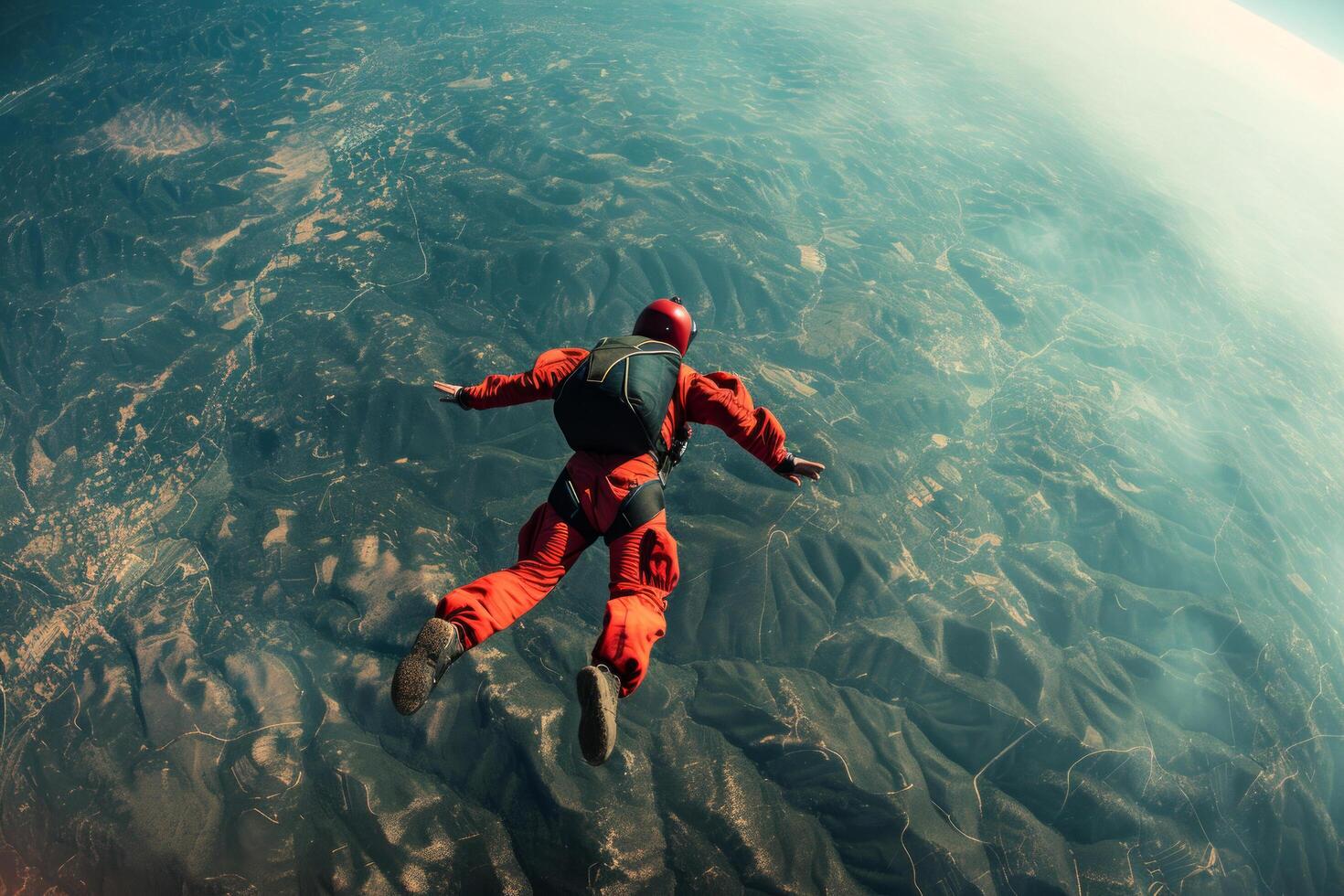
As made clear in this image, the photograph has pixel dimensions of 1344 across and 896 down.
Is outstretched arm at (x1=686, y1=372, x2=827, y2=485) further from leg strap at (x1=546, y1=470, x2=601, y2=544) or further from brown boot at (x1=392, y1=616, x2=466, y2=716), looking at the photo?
brown boot at (x1=392, y1=616, x2=466, y2=716)

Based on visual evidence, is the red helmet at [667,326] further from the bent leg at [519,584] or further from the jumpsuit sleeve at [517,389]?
the bent leg at [519,584]

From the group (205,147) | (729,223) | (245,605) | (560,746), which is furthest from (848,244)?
(205,147)

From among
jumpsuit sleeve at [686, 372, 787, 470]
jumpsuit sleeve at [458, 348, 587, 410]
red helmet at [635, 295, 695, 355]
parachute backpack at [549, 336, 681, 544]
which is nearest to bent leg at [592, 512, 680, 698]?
parachute backpack at [549, 336, 681, 544]

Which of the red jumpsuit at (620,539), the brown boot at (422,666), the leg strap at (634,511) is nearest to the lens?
the brown boot at (422,666)

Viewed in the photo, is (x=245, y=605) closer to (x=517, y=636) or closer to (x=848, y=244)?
(x=517, y=636)

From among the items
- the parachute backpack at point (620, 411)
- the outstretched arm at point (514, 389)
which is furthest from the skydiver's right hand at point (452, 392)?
the parachute backpack at point (620, 411)

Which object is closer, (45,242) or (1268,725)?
(1268,725)
